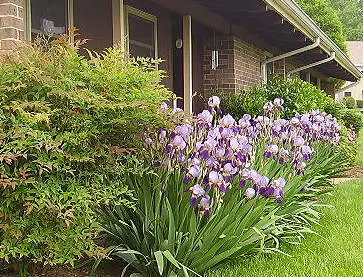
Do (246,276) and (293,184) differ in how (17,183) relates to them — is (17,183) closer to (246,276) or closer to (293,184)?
(246,276)

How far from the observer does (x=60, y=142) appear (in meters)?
2.84

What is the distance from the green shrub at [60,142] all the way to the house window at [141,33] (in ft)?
13.6

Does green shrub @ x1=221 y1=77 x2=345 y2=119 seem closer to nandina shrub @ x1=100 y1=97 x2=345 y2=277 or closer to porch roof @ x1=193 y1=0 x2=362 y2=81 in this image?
porch roof @ x1=193 y1=0 x2=362 y2=81

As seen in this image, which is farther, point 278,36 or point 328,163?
point 278,36

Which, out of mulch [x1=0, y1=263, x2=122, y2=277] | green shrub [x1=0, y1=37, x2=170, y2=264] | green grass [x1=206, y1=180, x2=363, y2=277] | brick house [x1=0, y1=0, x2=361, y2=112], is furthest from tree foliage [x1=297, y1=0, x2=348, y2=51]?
green shrub [x1=0, y1=37, x2=170, y2=264]

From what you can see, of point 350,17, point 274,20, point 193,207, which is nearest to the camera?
point 193,207

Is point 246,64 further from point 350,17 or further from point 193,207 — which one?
point 350,17

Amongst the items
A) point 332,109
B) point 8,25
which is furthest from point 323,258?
point 332,109

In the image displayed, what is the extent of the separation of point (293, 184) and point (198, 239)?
158cm

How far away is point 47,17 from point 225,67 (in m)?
4.67

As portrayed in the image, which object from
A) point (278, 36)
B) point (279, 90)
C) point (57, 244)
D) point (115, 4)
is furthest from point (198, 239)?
point (278, 36)

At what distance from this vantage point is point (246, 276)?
3.61 metres

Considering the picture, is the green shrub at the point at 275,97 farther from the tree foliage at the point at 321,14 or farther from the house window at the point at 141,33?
the tree foliage at the point at 321,14

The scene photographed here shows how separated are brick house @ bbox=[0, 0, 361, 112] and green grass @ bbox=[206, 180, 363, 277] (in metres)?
2.88
